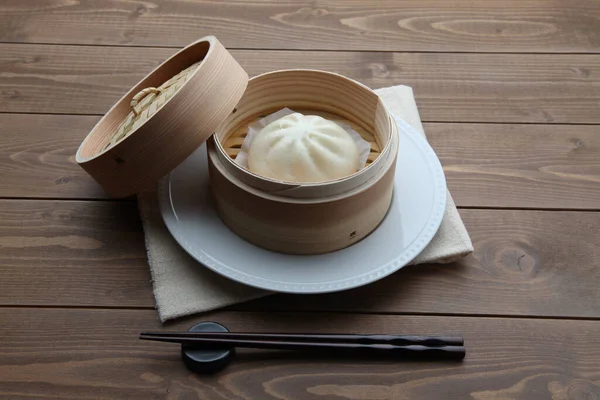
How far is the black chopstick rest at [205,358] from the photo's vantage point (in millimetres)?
870

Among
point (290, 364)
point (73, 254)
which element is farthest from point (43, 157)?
point (290, 364)

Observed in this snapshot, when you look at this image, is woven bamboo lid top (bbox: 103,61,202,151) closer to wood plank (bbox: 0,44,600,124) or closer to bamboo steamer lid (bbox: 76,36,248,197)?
bamboo steamer lid (bbox: 76,36,248,197)

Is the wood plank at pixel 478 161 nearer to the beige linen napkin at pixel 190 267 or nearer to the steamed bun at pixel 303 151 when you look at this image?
the beige linen napkin at pixel 190 267

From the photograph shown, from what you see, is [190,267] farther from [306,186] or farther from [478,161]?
[478,161]

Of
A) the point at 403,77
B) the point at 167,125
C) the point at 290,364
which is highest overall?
the point at 167,125

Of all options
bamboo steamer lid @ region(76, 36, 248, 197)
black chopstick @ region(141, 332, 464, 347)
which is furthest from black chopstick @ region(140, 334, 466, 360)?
bamboo steamer lid @ region(76, 36, 248, 197)

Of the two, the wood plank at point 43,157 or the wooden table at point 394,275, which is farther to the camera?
the wood plank at point 43,157

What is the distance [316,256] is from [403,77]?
1.81 feet

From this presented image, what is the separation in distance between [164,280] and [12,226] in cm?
29

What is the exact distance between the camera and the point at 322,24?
149cm

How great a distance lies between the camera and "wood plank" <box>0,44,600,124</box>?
50.6 inches

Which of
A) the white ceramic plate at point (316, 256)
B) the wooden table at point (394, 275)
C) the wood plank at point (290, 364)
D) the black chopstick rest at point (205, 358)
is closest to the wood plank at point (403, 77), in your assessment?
the wooden table at point (394, 275)

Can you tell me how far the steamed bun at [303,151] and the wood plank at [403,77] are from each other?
332mm

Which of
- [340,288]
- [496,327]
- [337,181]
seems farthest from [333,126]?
[496,327]
